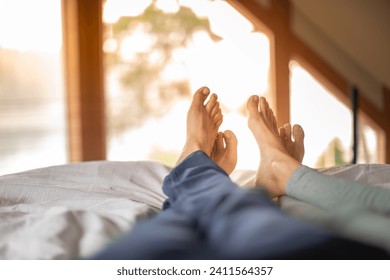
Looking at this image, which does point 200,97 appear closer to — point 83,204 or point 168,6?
point 83,204

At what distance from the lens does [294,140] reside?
0.96 metres

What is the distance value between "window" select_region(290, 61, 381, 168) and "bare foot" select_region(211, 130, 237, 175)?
3.37 feet

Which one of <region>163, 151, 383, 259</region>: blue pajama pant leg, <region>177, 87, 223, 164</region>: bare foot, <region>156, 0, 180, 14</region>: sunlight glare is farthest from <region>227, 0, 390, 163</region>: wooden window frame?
<region>163, 151, 383, 259</region>: blue pajama pant leg

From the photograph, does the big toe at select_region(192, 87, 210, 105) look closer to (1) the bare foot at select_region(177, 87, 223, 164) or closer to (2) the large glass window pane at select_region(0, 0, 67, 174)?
(1) the bare foot at select_region(177, 87, 223, 164)

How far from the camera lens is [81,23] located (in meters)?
1.83

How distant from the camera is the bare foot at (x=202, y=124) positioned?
0.86 meters

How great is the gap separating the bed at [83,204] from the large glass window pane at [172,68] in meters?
1.16

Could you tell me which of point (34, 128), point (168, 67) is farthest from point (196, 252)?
point (168, 67)

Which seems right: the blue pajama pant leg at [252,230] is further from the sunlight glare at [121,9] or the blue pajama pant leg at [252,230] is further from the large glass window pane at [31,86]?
the sunlight glare at [121,9]

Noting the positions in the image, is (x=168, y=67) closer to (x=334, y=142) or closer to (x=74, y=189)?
(x=334, y=142)

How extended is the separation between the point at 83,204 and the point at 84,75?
1330 millimetres

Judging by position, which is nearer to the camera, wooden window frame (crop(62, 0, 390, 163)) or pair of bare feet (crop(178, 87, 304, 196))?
pair of bare feet (crop(178, 87, 304, 196))

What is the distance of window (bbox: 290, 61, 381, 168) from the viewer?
1954 mm
